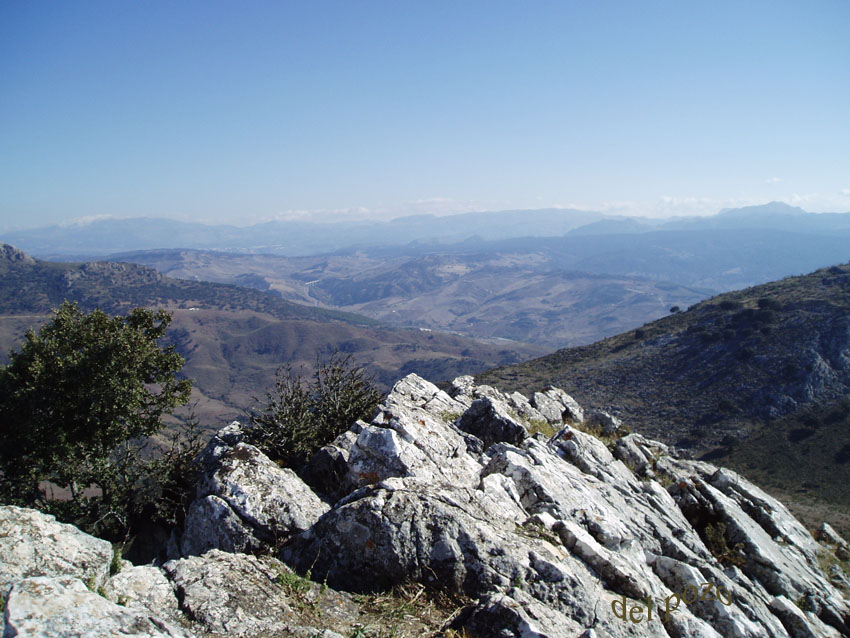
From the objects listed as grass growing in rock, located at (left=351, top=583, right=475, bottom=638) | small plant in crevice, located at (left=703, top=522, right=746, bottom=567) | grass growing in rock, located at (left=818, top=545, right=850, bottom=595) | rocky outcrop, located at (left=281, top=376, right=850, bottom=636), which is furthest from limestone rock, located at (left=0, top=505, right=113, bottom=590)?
grass growing in rock, located at (left=818, top=545, right=850, bottom=595)

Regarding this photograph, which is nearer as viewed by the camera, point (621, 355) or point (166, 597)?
point (166, 597)

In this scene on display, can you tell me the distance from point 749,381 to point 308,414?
230 ft

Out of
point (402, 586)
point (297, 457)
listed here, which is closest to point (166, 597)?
point (402, 586)

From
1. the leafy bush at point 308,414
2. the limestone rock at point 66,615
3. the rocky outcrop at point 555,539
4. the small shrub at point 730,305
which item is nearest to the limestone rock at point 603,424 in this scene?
the rocky outcrop at point 555,539

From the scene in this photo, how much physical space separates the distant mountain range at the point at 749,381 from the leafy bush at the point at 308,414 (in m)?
35.9

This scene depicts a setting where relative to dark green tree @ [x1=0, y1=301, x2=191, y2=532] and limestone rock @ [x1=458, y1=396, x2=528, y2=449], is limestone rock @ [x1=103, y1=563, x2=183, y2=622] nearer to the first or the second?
dark green tree @ [x1=0, y1=301, x2=191, y2=532]

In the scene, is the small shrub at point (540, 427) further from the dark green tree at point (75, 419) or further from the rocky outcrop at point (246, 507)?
the dark green tree at point (75, 419)

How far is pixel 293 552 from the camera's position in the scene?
7699 mm

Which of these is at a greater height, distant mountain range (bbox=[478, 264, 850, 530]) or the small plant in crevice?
the small plant in crevice

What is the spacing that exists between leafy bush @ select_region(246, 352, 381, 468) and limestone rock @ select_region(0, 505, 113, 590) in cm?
488

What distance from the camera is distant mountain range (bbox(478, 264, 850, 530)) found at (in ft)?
146

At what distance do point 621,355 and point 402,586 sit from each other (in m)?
78.7

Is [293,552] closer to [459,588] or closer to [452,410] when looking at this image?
[459,588]

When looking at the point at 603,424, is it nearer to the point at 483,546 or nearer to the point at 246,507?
the point at 483,546
